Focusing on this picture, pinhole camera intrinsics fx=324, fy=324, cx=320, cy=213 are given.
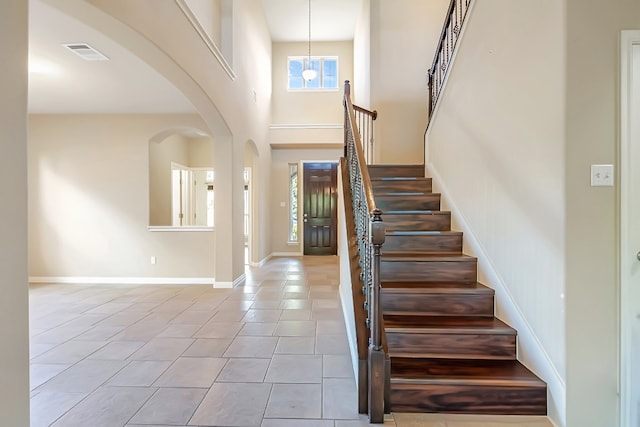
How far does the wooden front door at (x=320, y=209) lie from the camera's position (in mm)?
8398

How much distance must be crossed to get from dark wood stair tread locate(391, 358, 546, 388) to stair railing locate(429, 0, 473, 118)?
9.39ft

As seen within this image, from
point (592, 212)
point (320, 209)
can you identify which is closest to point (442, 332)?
point (592, 212)

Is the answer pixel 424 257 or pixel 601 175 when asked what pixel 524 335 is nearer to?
pixel 424 257

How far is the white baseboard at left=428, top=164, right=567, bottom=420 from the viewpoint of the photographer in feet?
5.96

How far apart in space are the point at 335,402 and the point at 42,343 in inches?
110

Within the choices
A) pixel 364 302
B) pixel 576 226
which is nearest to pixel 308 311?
pixel 364 302

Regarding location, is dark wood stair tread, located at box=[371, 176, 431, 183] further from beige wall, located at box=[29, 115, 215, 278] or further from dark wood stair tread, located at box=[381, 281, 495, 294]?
beige wall, located at box=[29, 115, 215, 278]

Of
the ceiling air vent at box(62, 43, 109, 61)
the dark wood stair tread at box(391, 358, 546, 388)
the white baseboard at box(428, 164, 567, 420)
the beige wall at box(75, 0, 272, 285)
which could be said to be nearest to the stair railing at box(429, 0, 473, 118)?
the white baseboard at box(428, 164, 567, 420)

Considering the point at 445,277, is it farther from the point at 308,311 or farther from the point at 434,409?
the point at 308,311

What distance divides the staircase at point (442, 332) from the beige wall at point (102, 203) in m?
3.56

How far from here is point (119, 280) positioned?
541 centimetres

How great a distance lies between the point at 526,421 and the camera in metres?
1.84

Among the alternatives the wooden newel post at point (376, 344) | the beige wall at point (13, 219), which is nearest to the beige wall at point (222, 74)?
the beige wall at point (13, 219)

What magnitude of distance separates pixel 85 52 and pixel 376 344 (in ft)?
12.5
